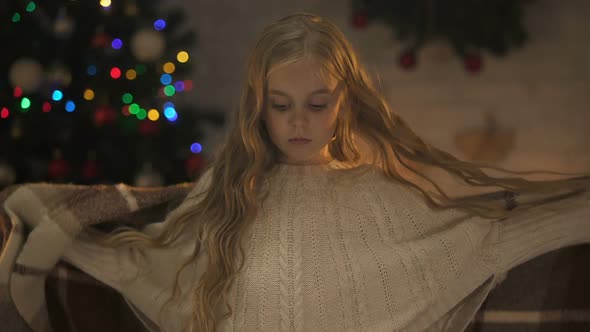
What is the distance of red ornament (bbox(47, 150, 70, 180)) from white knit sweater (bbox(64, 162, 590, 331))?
121 cm

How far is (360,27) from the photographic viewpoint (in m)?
3.39

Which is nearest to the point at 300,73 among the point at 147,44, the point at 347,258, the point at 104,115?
the point at 347,258

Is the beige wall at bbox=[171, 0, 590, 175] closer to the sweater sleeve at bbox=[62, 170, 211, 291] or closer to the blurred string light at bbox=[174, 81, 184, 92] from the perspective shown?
the blurred string light at bbox=[174, 81, 184, 92]

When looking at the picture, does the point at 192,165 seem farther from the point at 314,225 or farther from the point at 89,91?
the point at 314,225

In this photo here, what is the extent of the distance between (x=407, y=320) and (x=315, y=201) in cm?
28

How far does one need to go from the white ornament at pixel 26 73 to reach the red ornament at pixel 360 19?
1.53m

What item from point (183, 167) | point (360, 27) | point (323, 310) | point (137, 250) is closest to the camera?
point (323, 310)

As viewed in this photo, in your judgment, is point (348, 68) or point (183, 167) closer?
point (348, 68)

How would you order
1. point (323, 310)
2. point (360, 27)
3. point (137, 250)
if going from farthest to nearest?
point (360, 27), point (137, 250), point (323, 310)

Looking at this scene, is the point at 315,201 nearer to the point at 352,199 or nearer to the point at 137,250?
the point at 352,199

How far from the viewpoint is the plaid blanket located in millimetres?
1313

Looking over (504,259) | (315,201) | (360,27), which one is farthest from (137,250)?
(360,27)

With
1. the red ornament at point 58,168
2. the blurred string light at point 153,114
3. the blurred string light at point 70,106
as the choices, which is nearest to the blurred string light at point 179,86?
the blurred string light at point 153,114

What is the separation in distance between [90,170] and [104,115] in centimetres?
22
